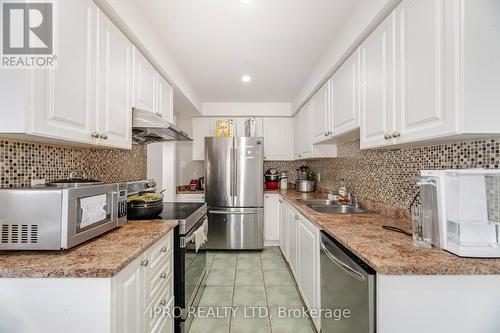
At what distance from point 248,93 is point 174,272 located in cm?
264

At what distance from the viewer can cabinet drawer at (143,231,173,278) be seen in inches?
46.7

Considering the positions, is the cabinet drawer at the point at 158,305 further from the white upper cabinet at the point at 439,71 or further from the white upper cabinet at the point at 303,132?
the white upper cabinet at the point at 303,132

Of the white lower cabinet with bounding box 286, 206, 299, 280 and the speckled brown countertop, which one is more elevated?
the speckled brown countertop

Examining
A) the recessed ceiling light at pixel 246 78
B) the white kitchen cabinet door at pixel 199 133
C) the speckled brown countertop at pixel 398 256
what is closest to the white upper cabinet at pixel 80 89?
the recessed ceiling light at pixel 246 78

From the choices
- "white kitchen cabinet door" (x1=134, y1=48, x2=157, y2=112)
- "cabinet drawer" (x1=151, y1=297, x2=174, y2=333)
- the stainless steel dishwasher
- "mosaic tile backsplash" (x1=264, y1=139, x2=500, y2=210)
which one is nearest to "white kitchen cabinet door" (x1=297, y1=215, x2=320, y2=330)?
the stainless steel dishwasher

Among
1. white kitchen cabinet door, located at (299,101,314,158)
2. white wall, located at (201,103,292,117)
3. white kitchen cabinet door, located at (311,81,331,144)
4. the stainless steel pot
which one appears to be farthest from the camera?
white wall, located at (201,103,292,117)

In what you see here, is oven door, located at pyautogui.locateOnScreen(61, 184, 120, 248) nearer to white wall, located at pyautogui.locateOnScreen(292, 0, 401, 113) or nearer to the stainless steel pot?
white wall, located at pyautogui.locateOnScreen(292, 0, 401, 113)

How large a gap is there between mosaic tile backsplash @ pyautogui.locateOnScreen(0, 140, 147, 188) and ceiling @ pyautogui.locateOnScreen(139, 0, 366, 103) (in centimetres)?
115

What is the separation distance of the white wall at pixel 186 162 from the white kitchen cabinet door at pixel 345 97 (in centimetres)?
260

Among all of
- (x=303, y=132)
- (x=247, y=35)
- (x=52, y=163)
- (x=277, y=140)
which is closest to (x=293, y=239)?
(x=303, y=132)

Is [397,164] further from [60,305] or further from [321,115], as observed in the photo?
[60,305]

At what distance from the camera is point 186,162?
4.05 metres

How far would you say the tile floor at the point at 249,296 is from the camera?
1.81 metres

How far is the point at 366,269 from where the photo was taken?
3.24 feet
